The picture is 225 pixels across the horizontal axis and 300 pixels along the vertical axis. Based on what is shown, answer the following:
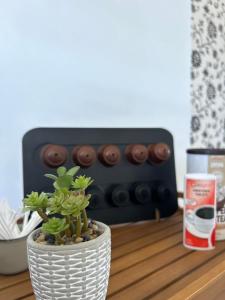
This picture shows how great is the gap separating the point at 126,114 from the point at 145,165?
22 centimetres

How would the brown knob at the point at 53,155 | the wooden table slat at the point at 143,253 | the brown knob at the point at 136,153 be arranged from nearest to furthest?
1. the wooden table slat at the point at 143,253
2. the brown knob at the point at 53,155
3. the brown knob at the point at 136,153

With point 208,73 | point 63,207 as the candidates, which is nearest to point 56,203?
point 63,207

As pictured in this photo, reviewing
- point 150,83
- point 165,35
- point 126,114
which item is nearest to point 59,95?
point 126,114

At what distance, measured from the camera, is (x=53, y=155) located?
67 cm

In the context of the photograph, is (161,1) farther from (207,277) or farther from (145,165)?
(207,277)

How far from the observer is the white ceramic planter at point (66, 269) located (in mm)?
368

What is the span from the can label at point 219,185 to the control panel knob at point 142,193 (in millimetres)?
164

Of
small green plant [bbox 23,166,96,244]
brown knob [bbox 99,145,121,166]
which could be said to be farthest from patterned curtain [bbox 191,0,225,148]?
small green plant [bbox 23,166,96,244]

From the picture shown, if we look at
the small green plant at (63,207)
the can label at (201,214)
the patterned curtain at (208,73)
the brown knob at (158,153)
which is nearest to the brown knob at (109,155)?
the brown knob at (158,153)

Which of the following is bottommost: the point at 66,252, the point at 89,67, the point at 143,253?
the point at 143,253

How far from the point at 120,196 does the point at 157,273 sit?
250 millimetres

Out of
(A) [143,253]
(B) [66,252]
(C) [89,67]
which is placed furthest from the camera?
(C) [89,67]

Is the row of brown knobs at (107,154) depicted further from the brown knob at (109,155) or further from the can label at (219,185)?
the can label at (219,185)

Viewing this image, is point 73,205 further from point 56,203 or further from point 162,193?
point 162,193
